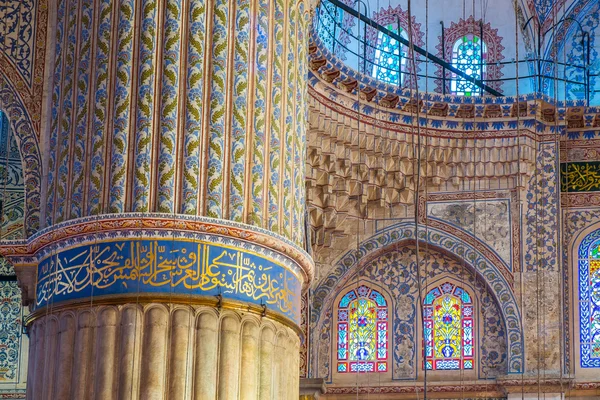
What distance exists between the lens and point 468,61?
45.0ft

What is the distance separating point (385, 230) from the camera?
1323cm

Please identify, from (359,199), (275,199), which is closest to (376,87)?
(359,199)

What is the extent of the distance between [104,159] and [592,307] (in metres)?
5.41

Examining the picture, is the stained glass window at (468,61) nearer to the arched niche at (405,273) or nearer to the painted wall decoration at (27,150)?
the arched niche at (405,273)

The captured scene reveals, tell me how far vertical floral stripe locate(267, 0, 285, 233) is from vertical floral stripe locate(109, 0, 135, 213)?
2.93 ft

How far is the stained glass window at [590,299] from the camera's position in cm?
1266

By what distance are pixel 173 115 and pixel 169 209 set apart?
59 centimetres

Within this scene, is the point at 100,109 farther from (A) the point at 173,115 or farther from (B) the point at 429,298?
(B) the point at 429,298

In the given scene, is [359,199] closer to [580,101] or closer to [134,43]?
[580,101]

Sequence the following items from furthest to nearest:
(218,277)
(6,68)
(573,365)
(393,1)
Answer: (393,1) < (573,365) < (6,68) < (218,277)

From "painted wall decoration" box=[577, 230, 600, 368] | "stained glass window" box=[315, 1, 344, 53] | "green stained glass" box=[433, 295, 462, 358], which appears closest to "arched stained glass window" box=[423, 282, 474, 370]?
"green stained glass" box=[433, 295, 462, 358]

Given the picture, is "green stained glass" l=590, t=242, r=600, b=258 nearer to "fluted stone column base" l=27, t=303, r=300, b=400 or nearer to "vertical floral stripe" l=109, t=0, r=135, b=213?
"fluted stone column base" l=27, t=303, r=300, b=400

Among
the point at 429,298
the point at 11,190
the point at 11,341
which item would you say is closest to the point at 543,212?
the point at 429,298

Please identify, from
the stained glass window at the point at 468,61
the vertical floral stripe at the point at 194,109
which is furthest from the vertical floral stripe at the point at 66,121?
the stained glass window at the point at 468,61
